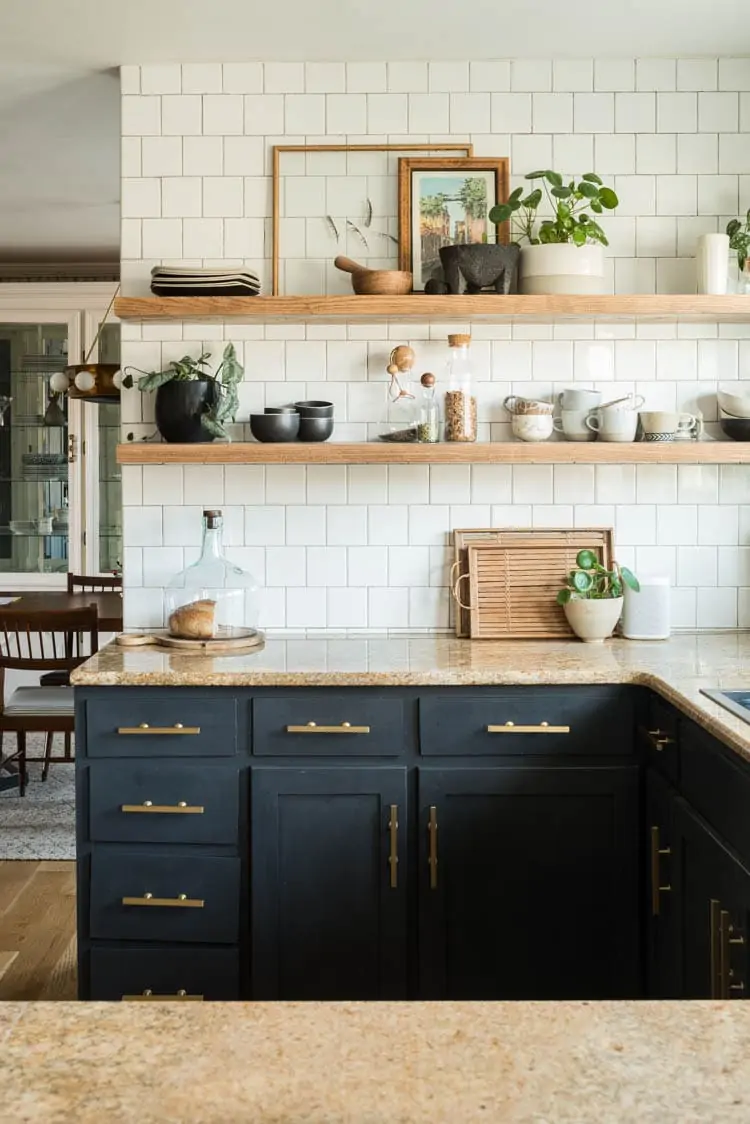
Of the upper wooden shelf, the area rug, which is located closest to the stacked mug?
the upper wooden shelf

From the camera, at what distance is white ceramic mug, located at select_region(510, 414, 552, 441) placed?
10.9ft

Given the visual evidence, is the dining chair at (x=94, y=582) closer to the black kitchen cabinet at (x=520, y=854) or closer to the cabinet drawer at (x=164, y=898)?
the cabinet drawer at (x=164, y=898)

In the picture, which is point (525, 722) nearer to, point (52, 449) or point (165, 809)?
point (165, 809)

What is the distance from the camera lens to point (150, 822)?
2.81 metres

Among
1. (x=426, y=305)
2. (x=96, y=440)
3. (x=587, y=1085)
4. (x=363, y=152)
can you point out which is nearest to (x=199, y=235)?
(x=363, y=152)

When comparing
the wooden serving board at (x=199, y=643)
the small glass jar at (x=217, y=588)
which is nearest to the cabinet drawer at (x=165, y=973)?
the wooden serving board at (x=199, y=643)

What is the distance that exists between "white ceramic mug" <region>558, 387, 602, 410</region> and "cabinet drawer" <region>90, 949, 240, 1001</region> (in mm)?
1804

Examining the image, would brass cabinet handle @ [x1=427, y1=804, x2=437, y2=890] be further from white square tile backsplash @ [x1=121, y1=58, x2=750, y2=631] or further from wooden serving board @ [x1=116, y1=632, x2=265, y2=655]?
white square tile backsplash @ [x1=121, y1=58, x2=750, y2=631]

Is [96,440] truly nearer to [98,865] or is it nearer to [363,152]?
[363,152]

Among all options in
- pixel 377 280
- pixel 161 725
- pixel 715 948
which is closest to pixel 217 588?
pixel 161 725

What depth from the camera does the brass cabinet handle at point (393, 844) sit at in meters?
2.78

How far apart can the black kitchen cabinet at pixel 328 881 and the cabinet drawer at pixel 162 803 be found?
0.08 meters

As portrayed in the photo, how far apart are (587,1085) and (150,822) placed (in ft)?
7.10

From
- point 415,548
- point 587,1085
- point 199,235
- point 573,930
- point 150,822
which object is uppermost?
point 199,235
